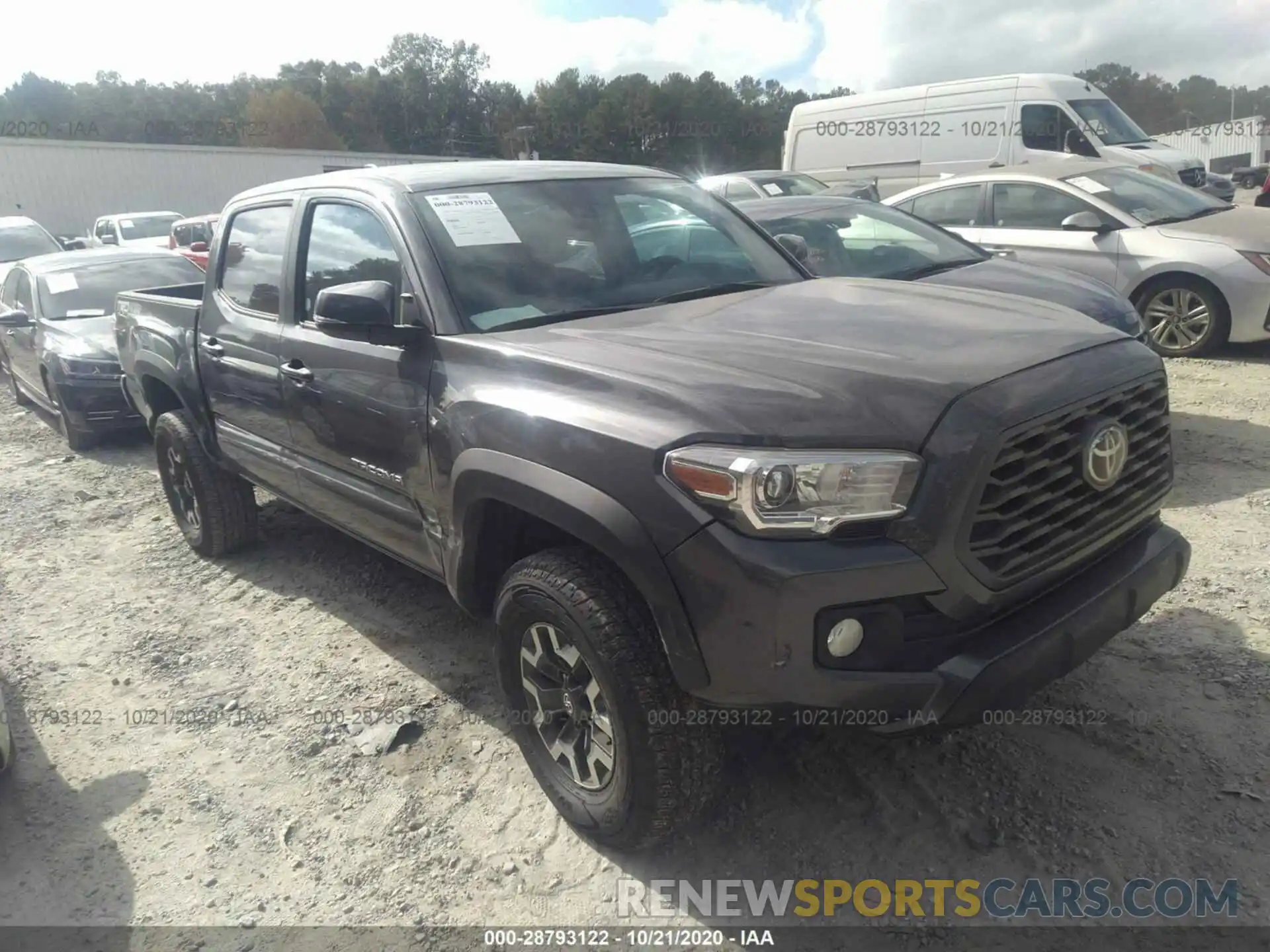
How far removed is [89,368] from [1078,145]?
12445mm

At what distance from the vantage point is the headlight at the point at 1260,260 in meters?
6.95

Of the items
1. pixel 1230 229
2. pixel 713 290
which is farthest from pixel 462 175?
pixel 1230 229

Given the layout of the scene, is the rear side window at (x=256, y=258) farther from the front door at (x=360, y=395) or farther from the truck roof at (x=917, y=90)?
the truck roof at (x=917, y=90)

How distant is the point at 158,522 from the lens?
→ 19.3 ft

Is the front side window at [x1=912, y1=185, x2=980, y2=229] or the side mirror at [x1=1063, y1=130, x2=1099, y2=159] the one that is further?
the side mirror at [x1=1063, y1=130, x2=1099, y2=159]

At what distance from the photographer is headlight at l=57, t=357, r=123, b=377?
24.7 feet

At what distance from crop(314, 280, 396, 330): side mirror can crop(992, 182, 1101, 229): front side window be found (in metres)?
6.65

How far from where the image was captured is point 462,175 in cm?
350

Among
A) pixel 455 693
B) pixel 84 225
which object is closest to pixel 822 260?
pixel 455 693

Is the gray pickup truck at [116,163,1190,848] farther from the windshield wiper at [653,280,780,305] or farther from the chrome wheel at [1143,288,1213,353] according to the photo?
the chrome wheel at [1143,288,1213,353]

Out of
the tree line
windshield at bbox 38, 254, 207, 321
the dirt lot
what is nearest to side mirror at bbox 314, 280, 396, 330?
the dirt lot

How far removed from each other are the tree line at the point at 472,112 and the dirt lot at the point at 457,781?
151 ft

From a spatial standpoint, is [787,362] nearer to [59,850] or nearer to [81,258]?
[59,850]

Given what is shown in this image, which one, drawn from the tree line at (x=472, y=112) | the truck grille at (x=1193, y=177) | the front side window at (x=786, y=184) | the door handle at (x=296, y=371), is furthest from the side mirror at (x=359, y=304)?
the tree line at (x=472, y=112)
